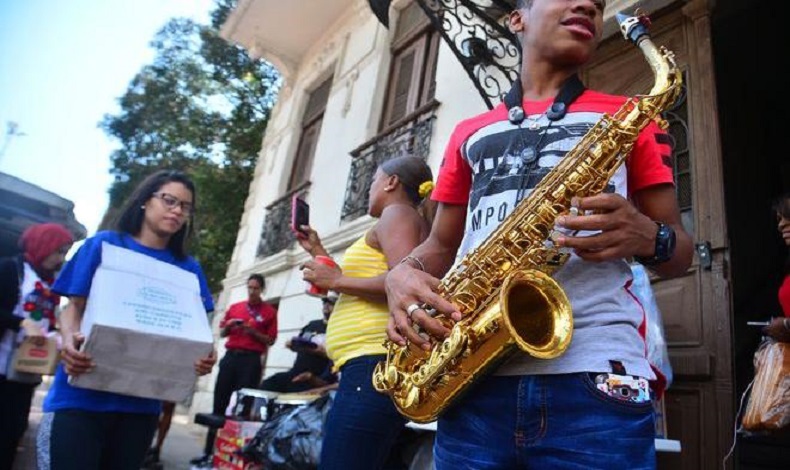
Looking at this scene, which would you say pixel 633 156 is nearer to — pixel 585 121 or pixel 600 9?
pixel 585 121

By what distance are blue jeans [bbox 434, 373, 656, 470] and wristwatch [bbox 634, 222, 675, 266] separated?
0.31m

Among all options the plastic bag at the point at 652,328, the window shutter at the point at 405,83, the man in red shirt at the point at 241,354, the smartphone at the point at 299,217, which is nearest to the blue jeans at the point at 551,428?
the plastic bag at the point at 652,328

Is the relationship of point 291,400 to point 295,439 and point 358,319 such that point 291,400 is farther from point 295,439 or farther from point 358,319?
point 358,319

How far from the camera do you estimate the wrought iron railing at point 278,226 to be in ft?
30.2

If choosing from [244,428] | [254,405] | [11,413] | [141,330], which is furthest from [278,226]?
[141,330]

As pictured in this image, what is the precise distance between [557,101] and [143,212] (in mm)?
2044

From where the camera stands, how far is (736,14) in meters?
4.46

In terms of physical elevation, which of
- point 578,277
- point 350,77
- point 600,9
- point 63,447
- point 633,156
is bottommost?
point 63,447

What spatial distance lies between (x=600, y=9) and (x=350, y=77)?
25.2 ft

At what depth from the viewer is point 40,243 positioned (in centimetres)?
354

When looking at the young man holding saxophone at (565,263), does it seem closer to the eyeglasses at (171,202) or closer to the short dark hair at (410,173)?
the short dark hair at (410,173)

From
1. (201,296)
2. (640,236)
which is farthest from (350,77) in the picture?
(640,236)

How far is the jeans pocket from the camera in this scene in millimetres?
1050

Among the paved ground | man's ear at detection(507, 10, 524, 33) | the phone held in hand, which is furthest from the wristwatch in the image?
the paved ground
